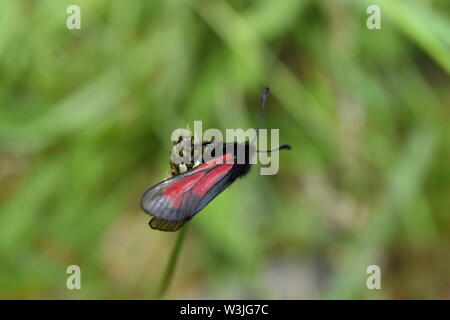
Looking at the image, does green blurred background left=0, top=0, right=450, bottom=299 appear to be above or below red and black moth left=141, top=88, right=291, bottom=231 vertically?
above

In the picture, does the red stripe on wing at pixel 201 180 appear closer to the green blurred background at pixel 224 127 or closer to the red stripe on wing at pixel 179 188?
the red stripe on wing at pixel 179 188

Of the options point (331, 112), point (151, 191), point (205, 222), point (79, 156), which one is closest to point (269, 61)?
point (331, 112)

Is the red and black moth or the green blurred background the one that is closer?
the red and black moth

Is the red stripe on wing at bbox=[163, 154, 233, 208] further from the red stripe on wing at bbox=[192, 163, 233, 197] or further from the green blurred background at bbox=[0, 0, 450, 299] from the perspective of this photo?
the green blurred background at bbox=[0, 0, 450, 299]

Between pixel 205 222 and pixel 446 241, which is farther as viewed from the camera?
pixel 446 241

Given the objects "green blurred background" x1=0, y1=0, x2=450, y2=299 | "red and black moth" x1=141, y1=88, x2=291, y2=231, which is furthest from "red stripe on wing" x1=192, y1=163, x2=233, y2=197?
"green blurred background" x1=0, y1=0, x2=450, y2=299

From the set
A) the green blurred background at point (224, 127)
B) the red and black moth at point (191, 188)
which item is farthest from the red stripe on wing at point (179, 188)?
the green blurred background at point (224, 127)
